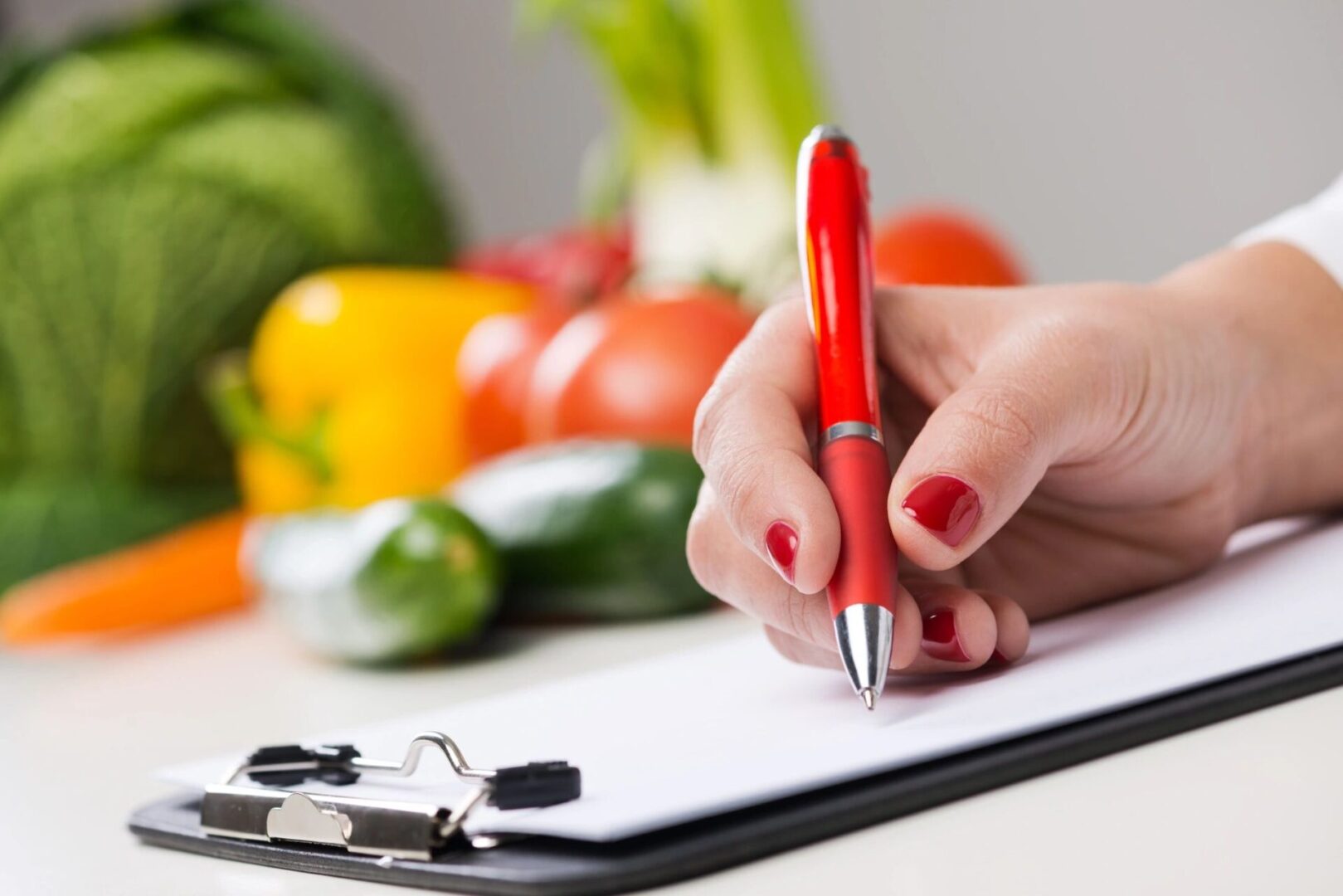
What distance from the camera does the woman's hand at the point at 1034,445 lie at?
0.44m

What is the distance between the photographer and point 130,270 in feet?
4.97

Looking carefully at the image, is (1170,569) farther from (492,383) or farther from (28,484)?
(28,484)

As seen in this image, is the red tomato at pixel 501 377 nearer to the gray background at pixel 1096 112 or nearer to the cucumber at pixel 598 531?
the cucumber at pixel 598 531

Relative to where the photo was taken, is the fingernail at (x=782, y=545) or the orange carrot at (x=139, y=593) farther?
the orange carrot at (x=139, y=593)

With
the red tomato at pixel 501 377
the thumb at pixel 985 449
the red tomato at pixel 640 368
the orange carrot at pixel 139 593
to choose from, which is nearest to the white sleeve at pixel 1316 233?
the thumb at pixel 985 449

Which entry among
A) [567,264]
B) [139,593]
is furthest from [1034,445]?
[567,264]

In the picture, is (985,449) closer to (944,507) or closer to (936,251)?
(944,507)

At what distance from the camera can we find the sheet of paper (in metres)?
0.40

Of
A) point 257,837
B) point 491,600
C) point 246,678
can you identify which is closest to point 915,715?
point 257,837

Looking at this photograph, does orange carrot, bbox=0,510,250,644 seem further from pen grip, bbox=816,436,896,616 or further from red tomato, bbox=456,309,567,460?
pen grip, bbox=816,436,896,616

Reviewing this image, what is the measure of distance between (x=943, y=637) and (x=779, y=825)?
0.12m

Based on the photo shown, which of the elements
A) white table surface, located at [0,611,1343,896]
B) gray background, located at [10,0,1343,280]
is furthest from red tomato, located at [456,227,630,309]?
white table surface, located at [0,611,1343,896]

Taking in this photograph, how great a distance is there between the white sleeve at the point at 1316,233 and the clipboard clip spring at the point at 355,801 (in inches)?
17.6

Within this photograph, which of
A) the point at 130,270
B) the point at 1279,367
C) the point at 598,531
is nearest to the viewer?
the point at 1279,367
